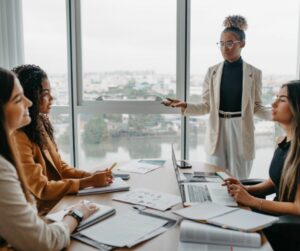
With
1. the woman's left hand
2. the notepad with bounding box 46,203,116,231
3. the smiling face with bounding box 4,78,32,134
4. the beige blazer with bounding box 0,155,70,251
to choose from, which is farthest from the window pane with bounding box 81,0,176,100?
the beige blazer with bounding box 0,155,70,251

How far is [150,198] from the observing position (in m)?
1.58

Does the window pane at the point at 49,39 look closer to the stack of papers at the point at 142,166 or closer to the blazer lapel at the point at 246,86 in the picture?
the stack of papers at the point at 142,166

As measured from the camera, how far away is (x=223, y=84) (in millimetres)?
2635

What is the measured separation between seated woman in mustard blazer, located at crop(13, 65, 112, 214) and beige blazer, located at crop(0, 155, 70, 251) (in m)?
0.60

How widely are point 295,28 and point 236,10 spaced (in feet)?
1.83

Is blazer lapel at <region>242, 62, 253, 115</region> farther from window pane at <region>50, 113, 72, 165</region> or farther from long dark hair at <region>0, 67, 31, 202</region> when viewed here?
long dark hair at <region>0, 67, 31, 202</region>

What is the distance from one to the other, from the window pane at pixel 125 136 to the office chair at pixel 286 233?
175 cm

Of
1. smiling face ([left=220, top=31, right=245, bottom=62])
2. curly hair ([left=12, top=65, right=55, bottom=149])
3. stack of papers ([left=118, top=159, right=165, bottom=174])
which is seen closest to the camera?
curly hair ([left=12, top=65, right=55, bottom=149])

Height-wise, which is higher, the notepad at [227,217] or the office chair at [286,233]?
the notepad at [227,217]

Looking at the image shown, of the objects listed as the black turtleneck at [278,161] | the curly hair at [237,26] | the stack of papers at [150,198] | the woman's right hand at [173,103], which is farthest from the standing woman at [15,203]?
the curly hair at [237,26]

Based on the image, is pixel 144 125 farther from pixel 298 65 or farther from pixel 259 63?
pixel 298 65

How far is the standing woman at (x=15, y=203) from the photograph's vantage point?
3.07 feet

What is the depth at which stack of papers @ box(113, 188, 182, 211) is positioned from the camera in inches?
59.2

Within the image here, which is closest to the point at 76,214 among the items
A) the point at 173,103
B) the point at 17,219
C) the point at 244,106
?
the point at 17,219
